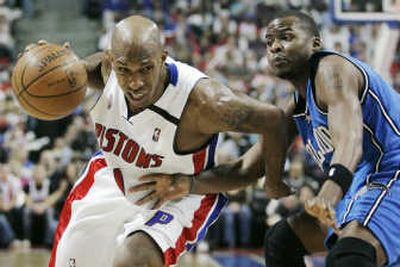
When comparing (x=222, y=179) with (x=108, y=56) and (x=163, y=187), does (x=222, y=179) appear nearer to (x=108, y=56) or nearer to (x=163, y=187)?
(x=163, y=187)

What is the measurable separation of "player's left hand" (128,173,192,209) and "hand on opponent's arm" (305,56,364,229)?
3.06ft

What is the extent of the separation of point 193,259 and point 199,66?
18.2ft

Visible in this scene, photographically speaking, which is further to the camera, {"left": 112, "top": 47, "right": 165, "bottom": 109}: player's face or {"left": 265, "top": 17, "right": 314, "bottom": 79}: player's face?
{"left": 265, "top": 17, "right": 314, "bottom": 79}: player's face

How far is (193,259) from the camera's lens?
32.7ft

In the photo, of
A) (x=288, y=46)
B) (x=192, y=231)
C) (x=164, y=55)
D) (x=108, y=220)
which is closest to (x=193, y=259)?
(x=108, y=220)

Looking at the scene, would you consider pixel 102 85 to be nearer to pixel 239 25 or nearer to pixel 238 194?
pixel 238 194

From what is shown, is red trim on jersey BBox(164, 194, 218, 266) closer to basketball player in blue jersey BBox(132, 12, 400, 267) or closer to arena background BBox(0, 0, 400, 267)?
basketball player in blue jersey BBox(132, 12, 400, 267)

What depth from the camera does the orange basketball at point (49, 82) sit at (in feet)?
14.3

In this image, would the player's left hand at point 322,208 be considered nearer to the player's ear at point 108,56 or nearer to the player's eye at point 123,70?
the player's eye at point 123,70

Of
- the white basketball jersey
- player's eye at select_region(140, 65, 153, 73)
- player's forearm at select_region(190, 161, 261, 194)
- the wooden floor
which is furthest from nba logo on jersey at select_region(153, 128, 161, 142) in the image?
the wooden floor

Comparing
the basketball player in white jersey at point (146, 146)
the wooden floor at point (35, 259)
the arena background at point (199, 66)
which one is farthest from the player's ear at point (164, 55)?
the wooden floor at point (35, 259)

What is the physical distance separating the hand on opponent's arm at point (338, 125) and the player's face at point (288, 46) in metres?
0.20

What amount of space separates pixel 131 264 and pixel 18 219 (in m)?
6.94

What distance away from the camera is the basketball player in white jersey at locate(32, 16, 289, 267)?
407 centimetres
